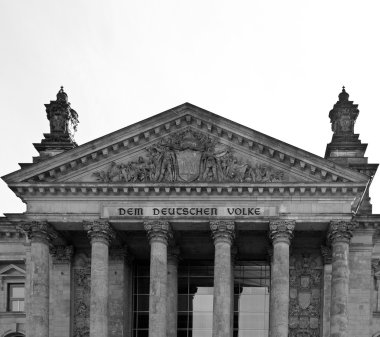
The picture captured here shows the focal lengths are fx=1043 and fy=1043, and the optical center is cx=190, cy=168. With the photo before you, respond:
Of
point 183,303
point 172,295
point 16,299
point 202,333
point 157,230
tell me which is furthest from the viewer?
point 16,299

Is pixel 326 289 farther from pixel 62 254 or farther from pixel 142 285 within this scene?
pixel 62 254

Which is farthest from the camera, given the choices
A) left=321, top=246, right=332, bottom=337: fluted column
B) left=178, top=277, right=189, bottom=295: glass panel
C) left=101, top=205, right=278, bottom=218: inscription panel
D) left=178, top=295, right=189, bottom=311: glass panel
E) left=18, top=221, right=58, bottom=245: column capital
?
left=178, top=277, right=189, bottom=295: glass panel

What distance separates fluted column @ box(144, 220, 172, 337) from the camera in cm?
4988

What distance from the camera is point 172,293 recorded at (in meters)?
53.9

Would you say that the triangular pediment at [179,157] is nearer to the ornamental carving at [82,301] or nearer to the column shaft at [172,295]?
the column shaft at [172,295]

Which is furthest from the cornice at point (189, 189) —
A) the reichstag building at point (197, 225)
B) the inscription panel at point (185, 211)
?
the inscription panel at point (185, 211)

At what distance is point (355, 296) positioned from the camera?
52.9 metres

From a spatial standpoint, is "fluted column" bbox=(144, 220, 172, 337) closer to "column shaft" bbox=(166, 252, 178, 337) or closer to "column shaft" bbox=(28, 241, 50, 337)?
"column shaft" bbox=(166, 252, 178, 337)

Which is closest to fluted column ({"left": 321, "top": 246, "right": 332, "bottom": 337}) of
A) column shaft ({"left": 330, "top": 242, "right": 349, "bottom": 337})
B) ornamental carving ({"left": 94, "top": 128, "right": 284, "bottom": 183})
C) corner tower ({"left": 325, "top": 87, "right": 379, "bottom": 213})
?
column shaft ({"left": 330, "top": 242, "right": 349, "bottom": 337})

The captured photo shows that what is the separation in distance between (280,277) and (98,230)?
9108 mm

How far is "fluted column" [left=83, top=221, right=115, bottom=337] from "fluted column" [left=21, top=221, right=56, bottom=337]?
222 cm

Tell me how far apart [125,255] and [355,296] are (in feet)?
39.4

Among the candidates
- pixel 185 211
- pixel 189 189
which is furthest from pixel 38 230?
pixel 189 189

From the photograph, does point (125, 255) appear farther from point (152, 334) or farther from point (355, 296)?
point (355, 296)
